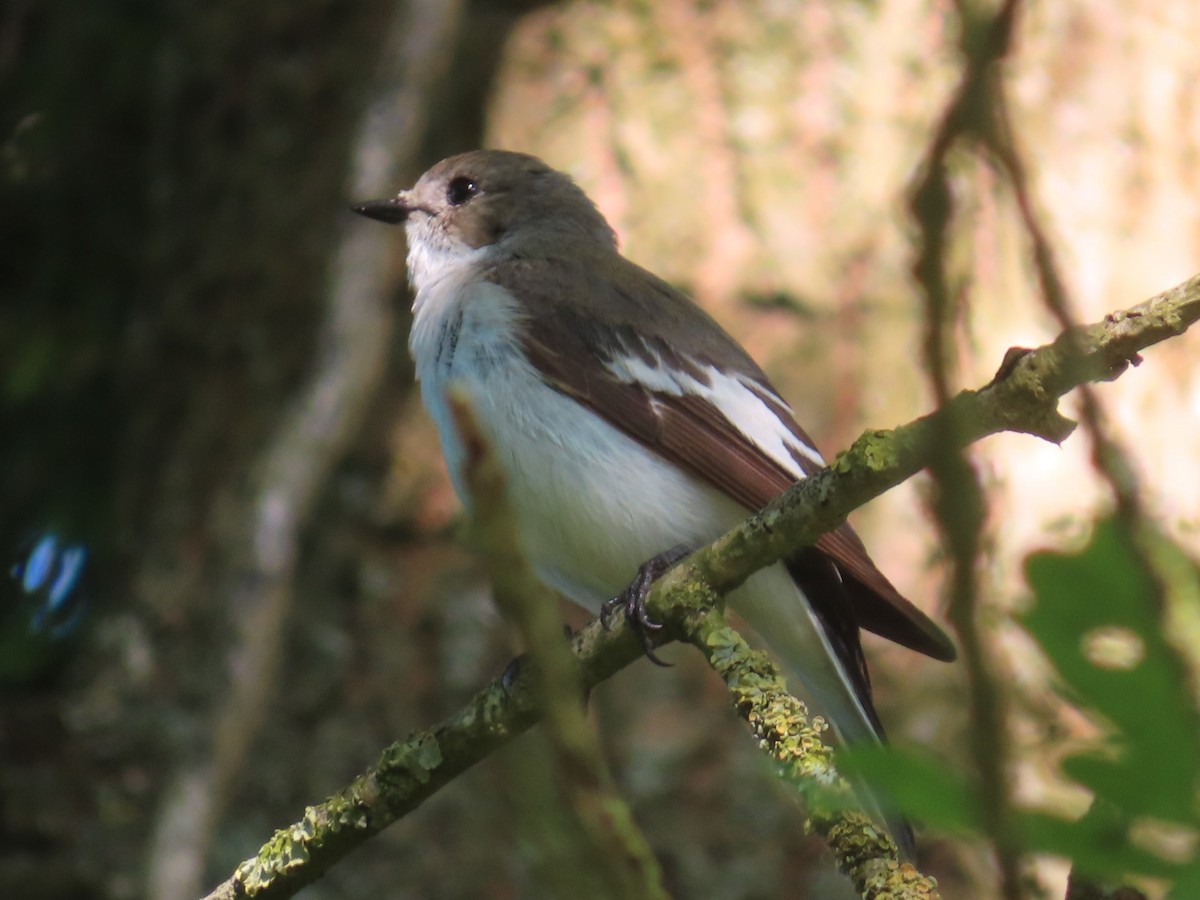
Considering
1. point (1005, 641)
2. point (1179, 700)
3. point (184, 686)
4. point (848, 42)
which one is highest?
point (848, 42)

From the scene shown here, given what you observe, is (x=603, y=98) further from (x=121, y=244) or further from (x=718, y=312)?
(x=121, y=244)

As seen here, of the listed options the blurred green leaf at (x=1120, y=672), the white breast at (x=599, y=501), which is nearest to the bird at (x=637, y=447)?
the white breast at (x=599, y=501)

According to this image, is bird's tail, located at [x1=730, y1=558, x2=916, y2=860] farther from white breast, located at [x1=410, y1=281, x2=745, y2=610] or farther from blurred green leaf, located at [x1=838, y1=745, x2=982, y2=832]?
blurred green leaf, located at [x1=838, y1=745, x2=982, y2=832]

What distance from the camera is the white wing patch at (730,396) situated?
9.86ft

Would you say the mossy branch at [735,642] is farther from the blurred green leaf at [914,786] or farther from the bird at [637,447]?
the bird at [637,447]

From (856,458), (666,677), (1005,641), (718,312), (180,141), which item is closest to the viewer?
(856,458)

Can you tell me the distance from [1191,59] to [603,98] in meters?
1.85

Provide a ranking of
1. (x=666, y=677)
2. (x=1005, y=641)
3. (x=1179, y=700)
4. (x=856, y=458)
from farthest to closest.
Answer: (x=666, y=677), (x=1005, y=641), (x=856, y=458), (x=1179, y=700)

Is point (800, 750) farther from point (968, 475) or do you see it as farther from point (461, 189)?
point (461, 189)

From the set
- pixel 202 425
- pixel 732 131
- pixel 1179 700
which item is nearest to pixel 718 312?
pixel 732 131

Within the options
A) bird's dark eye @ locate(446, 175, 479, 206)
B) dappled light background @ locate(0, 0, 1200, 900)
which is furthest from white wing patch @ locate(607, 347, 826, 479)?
bird's dark eye @ locate(446, 175, 479, 206)

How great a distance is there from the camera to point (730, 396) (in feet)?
10.1

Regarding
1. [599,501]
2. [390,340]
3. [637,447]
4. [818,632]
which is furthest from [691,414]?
[390,340]

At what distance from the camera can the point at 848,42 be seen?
4.47 m
